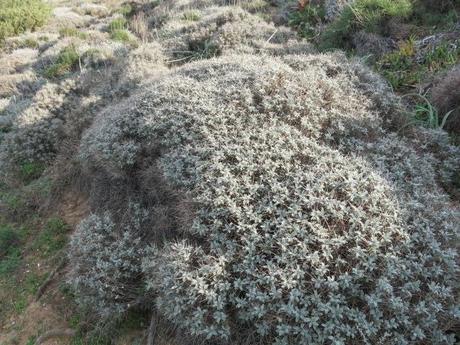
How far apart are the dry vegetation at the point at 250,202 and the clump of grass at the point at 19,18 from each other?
1003 cm

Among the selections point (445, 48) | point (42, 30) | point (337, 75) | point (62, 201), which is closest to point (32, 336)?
point (62, 201)

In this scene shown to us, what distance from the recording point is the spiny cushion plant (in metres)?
2.88

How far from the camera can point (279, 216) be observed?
132 inches

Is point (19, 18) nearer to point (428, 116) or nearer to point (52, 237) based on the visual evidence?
point (52, 237)

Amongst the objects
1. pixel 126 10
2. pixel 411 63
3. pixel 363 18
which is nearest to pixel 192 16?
pixel 363 18

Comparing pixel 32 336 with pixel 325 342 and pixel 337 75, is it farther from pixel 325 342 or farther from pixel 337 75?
pixel 337 75

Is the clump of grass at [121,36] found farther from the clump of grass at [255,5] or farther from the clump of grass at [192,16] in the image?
the clump of grass at [255,5]

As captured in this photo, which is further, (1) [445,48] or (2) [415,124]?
(1) [445,48]

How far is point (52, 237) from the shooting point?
5.33 metres

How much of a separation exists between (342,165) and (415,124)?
1941 millimetres

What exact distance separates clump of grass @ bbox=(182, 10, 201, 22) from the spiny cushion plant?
6.69 metres

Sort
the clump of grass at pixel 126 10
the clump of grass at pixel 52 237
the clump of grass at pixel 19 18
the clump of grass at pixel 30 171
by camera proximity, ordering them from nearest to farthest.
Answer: the clump of grass at pixel 52 237
the clump of grass at pixel 30 171
the clump of grass at pixel 126 10
the clump of grass at pixel 19 18

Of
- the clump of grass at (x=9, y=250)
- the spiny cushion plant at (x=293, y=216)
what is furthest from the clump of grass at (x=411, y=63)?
the clump of grass at (x=9, y=250)

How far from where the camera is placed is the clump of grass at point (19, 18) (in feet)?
49.8
